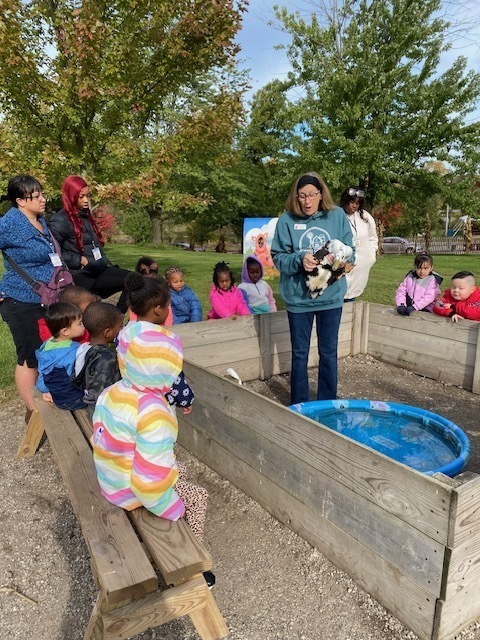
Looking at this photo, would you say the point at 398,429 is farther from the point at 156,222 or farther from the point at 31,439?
the point at 156,222

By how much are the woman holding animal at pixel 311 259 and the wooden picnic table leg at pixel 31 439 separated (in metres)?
2.02

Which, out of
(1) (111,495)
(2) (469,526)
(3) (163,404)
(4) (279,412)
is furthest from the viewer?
(4) (279,412)

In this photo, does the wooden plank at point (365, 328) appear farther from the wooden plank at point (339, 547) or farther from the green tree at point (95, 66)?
the green tree at point (95, 66)

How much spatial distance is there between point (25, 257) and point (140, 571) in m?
2.52

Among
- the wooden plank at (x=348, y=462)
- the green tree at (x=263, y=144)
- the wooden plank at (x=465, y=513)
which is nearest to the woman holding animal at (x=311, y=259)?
the wooden plank at (x=348, y=462)

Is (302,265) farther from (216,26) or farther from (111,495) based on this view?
(216,26)

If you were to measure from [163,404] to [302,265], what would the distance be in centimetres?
181

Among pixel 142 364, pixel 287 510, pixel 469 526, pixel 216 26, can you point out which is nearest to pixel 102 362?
pixel 142 364

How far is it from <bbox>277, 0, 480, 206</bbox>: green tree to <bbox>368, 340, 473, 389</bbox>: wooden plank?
12.0 meters

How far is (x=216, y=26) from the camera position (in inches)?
230

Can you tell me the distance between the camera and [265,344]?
4.96 meters

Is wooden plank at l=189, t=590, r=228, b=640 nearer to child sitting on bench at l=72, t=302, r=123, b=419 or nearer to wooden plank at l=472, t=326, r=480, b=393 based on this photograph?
child sitting on bench at l=72, t=302, r=123, b=419

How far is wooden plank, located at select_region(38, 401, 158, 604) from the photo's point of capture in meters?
1.67

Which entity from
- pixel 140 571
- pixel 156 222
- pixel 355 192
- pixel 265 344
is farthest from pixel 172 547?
pixel 156 222
